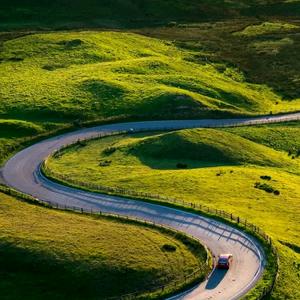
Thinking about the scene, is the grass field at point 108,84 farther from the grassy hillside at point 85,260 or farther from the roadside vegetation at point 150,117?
the grassy hillside at point 85,260

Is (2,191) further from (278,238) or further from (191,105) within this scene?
(191,105)

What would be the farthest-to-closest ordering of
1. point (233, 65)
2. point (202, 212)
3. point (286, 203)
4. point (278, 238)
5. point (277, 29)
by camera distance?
point (277, 29) < point (233, 65) < point (286, 203) < point (202, 212) < point (278, 238)

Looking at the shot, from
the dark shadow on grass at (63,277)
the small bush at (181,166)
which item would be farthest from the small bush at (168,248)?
the small bush at (181,166)

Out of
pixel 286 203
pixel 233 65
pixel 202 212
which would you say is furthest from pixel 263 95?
pixel 202 212

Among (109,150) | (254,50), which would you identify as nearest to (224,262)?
(109,150)

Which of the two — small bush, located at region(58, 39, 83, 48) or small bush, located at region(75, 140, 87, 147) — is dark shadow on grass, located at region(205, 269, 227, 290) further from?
small bush, located at region(58, 39, 83, 48)

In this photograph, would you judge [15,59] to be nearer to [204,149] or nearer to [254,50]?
[254,50]
